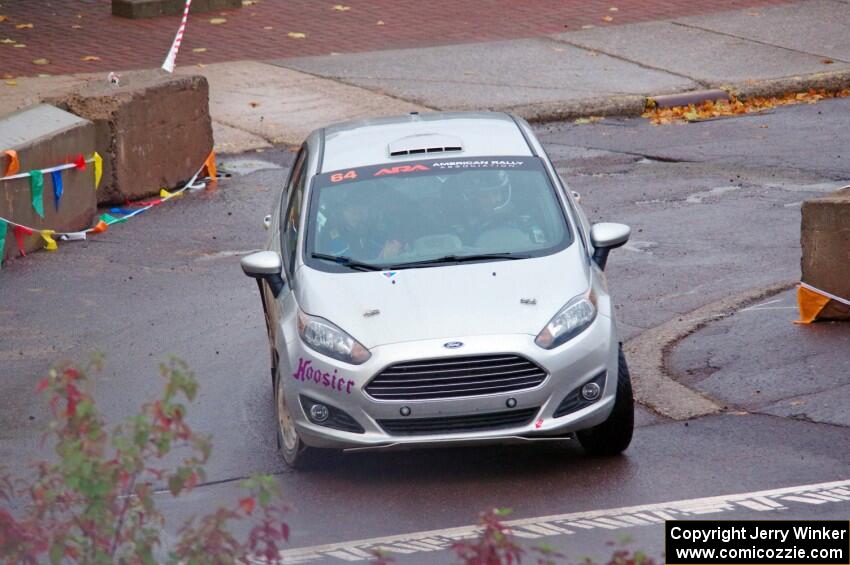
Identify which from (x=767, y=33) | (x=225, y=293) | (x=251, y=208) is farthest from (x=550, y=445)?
(x=767, y=33)

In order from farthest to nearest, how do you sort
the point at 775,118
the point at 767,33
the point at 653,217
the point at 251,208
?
the point at 767,33 < the point at 775,118 < the point at 251,208 < the point at 653,217

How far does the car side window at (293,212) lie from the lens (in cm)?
857

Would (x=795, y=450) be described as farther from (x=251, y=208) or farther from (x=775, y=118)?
(x=775, y=118)

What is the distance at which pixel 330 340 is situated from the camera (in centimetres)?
761

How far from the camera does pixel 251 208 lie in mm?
13844

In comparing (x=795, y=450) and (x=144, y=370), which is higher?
(x=795, y=450)

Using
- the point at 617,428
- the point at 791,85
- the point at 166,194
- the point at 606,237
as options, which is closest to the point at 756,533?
the point at 617,428

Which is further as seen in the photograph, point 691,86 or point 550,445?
point 691,86

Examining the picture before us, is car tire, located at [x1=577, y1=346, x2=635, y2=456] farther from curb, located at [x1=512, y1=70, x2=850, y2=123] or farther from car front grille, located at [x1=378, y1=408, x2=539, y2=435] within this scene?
curb, located at [x1=512, y1=70, x2=850, y2=123]

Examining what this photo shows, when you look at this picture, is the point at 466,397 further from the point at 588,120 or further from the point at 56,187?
the point at 588,120

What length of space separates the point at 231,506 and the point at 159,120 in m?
7.35

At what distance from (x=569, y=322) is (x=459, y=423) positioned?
78 cm

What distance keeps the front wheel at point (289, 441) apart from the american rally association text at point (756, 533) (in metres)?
2.19

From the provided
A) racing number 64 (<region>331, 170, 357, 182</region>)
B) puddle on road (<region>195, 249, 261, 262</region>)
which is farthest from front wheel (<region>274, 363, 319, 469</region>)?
puddle on road (<region>195, 249, 261, 262</region>)
